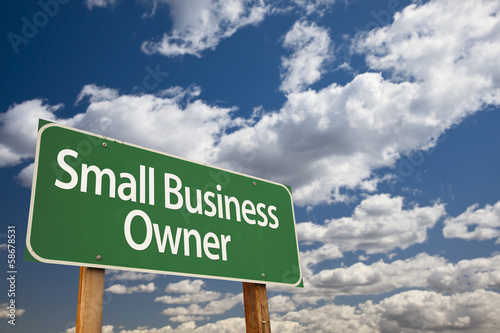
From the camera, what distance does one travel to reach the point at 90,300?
10.1 ft

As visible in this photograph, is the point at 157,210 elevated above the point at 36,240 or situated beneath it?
elevated above

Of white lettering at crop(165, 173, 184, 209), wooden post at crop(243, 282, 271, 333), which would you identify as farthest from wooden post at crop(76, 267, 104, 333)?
wooden post at crop(243, 282, 271, 333)

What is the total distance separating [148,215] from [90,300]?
0.90 m

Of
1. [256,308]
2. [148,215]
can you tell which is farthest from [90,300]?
[256,308]

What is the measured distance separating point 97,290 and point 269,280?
6.21 feet

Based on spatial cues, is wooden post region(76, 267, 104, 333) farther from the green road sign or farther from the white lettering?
the white lettering

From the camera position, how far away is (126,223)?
139 inches

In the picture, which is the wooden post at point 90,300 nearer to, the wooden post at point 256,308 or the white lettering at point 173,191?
the white lettering at point 173,191

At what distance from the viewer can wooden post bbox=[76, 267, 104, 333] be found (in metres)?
3.00

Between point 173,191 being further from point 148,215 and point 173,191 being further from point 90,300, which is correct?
point 90,300

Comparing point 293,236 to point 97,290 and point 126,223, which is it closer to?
point 126,223

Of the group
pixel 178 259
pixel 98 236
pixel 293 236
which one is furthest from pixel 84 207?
pixel 293 236

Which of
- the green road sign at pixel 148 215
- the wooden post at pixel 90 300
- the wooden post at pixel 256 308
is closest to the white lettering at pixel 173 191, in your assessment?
the green road sign at pixel 148 215

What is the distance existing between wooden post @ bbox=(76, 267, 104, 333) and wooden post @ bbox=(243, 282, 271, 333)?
5.52 ft
